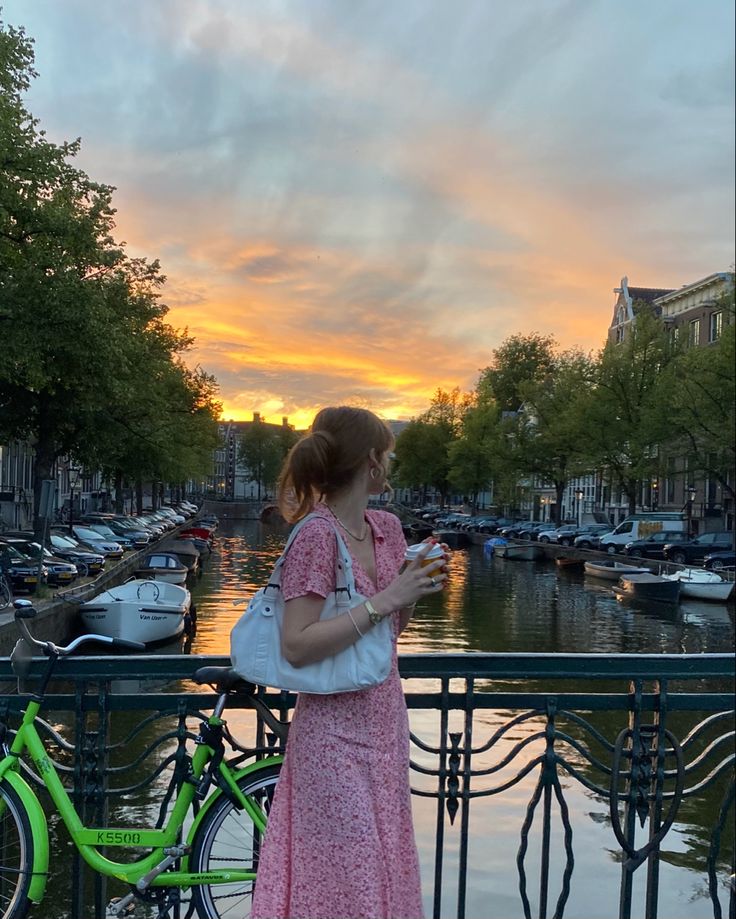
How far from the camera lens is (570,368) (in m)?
58.5

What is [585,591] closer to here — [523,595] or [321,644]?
[523,595]

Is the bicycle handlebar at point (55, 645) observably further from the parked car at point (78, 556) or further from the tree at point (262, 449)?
the tree at point (262, 449)

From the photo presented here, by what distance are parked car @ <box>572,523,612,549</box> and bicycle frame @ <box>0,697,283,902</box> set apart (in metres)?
50.0

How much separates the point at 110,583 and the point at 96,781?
2915 centimetres

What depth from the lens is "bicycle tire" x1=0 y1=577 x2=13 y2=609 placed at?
66.6 feet

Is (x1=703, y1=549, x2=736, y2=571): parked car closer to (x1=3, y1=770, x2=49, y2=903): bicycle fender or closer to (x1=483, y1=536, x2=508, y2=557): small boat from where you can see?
(x1=483, y1=536, x2=508, y2=557): small boat

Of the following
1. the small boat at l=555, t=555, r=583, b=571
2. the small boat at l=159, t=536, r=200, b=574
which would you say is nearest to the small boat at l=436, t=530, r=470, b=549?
the small boat at l=555, t=555, r=583, b=571

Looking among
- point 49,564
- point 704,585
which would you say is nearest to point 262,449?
point 704,585

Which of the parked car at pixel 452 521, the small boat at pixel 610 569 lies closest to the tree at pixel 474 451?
the parked car at pixel 452 521

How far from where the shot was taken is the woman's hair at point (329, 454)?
2723mm

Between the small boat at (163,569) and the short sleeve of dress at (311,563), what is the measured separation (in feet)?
95.5

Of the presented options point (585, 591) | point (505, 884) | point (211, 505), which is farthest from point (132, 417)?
point (211, 505)

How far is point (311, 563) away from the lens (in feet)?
8.55

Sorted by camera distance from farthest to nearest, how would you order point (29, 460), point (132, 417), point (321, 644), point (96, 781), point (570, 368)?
point (570, 368) < point (29, 460) < point (132, 417) < point (96, 781) < point (321, 644)
